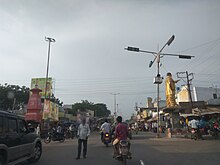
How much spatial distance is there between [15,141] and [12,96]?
41.2 metres

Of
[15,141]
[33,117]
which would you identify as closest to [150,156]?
[15,141]

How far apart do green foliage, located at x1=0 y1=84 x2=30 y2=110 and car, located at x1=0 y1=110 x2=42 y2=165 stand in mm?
35783

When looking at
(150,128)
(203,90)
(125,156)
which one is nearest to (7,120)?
(125,156)

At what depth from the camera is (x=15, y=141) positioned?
7.33m

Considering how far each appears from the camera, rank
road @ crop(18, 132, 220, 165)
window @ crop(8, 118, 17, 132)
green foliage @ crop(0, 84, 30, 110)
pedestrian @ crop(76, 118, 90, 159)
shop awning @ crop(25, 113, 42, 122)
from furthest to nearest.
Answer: green foliage @ crop(0, 84, 30, 110)
shop awning @ crop(25, 113, 42, 122)
pedestrian @ crop(76, 118, 90, 159)
road @ crop(18, 132, 220, 165)
window @ crop(8, 118, 17, 132)

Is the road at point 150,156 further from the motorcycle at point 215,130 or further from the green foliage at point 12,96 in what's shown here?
the green foliage at point 12,96

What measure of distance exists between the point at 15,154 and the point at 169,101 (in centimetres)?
1822

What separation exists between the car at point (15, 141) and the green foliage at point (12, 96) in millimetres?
35783

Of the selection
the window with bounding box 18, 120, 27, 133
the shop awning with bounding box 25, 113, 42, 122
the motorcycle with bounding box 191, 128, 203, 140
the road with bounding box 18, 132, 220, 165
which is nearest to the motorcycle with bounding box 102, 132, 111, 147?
the road with bounding box 18, 132, 220, 165

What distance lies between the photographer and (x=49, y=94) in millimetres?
32469

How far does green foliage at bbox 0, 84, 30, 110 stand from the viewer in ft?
144

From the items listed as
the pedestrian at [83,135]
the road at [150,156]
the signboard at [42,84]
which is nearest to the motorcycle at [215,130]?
the road at [150,156]

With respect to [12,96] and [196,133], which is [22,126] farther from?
[12,96]

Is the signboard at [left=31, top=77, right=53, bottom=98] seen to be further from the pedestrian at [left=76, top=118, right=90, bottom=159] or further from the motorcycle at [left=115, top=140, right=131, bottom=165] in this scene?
the motorcycle at [left=115, top=140, right=131, bottom=165]
